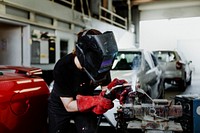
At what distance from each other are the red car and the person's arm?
0.28 m

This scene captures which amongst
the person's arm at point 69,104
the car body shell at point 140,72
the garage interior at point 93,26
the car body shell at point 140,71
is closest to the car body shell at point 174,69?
the garage interior at point 93,26

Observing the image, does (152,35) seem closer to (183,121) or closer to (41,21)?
(41,21)

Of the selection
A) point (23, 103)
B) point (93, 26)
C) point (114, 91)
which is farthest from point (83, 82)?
point (93, 26)

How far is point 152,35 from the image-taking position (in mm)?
17594

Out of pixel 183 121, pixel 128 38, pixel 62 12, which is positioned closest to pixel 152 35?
pixel 128 38

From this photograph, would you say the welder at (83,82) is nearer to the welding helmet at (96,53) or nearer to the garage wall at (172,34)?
the welding helmet at (96,53)

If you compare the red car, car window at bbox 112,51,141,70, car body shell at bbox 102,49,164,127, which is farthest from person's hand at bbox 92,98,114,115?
car window at bbox 112,51,141,70

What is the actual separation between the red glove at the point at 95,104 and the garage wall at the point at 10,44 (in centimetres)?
534

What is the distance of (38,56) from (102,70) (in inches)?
226

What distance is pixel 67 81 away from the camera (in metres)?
2.21

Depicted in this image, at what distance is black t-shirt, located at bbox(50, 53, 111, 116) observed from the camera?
218cm

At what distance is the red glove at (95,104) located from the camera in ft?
6.52

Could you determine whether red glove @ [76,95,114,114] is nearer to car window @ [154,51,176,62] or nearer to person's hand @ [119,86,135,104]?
person's hand @ [119,86,135,104]

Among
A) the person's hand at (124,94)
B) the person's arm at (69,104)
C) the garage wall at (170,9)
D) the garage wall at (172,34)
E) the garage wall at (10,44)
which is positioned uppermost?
the garage wall at (170,9)
